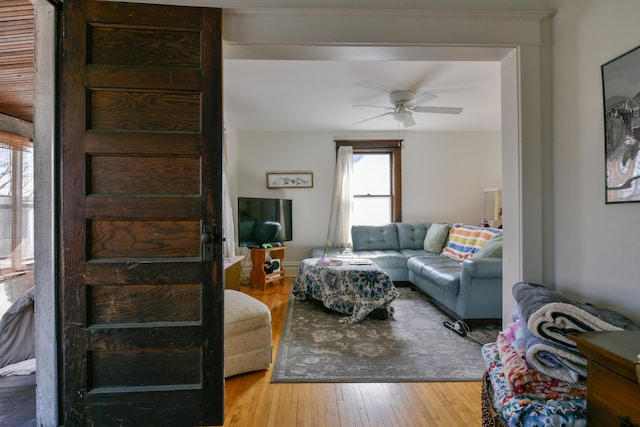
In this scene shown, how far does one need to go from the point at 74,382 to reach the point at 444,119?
4.86 meters

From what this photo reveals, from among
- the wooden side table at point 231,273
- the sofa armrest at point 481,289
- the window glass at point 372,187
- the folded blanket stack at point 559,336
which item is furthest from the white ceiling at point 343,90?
the folded blanket stack at point 559,336

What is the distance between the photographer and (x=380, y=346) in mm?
2344

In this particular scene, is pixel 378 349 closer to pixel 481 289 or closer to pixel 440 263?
pixel 481 289

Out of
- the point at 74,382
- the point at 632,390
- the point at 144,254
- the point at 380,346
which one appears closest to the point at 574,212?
the point at 632,390

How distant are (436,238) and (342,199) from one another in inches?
65.0

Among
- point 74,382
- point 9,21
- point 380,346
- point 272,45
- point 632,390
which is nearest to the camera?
point 632,390

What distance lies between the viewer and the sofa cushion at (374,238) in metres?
4.64

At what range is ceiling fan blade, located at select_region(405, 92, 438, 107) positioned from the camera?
303 cm

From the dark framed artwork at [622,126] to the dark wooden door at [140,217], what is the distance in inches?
69.4

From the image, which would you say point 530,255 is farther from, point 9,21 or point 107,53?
point 9,21

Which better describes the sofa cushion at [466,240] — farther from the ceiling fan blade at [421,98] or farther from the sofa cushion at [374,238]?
Result: the ceiling fan blade at [421,98]

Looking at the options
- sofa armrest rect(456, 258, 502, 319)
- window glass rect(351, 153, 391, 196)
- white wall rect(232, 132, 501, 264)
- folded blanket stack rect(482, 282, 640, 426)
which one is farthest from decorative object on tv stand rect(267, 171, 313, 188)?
folded blanket stack rect(482, 282, 640, 426)

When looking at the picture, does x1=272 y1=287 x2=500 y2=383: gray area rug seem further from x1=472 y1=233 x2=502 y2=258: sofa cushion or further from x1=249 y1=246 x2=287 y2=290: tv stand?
x1=249 y1=246 x2=287 y2=290: tv stand

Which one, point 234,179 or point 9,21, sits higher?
point 9,21
